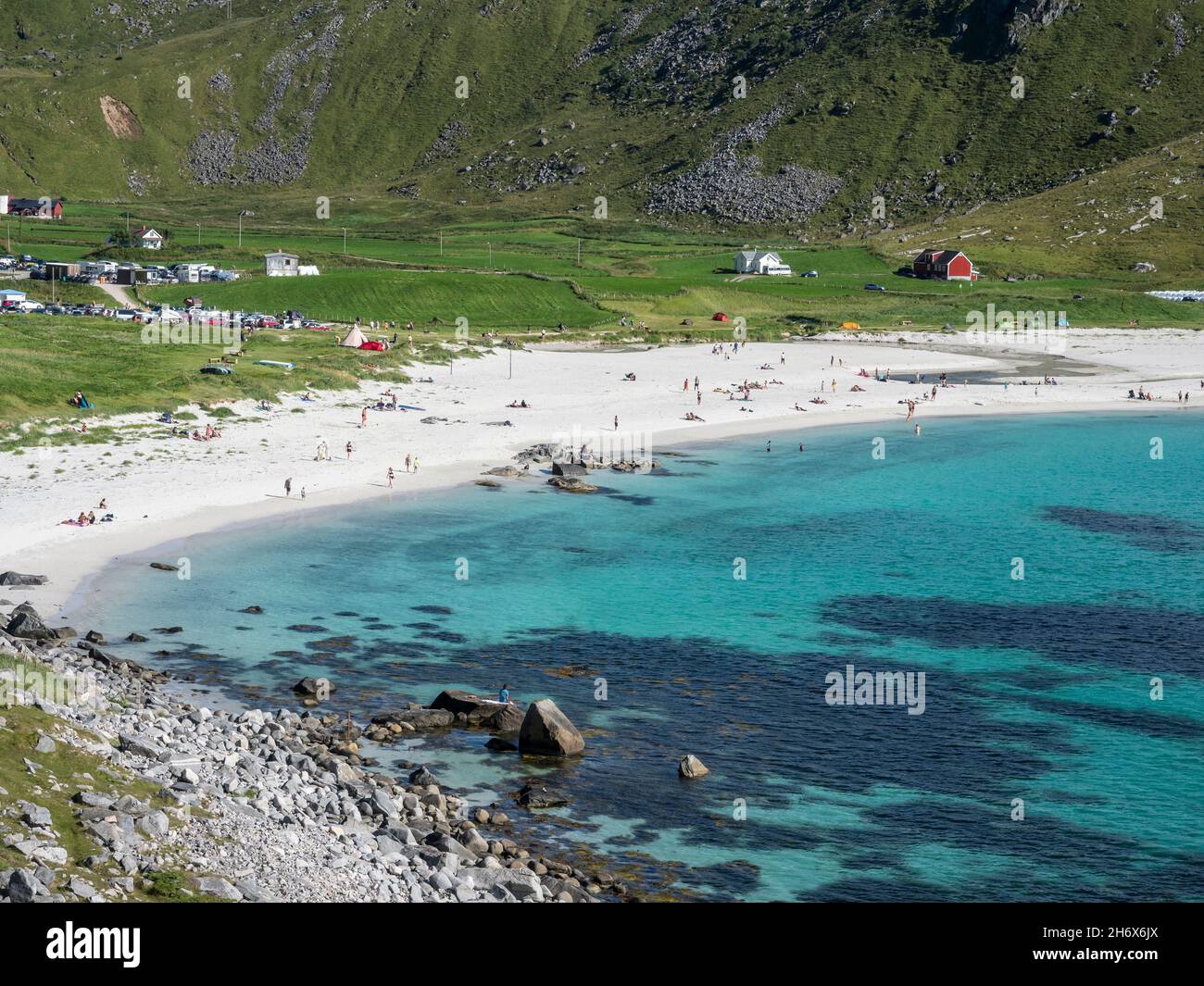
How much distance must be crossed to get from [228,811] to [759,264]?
15279cm

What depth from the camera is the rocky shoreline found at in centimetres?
2291

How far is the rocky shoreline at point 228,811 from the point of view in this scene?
22906mm

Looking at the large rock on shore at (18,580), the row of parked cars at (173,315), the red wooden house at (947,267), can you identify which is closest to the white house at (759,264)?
the red wooden house at (947,267)

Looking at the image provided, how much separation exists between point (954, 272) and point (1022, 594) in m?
126

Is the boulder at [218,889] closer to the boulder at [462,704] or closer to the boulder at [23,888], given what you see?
the boulder at [23,888]

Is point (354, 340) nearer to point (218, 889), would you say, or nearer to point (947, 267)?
point (218, 889)

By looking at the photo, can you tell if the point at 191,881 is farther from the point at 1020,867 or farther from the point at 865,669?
the point at 865,669

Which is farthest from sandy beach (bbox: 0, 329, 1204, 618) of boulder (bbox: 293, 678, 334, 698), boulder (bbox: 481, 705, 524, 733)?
boulder (bbox: 481, 705, 524, 733)

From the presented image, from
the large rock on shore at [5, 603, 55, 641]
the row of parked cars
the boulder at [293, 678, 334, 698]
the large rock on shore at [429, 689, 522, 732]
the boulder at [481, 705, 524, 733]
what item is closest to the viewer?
the boulder at [481, 705, 524, 733]

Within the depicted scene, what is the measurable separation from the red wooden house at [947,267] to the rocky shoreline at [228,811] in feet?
480

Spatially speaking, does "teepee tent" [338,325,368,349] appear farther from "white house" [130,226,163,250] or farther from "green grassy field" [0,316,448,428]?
"white house" [130,226,163,250]

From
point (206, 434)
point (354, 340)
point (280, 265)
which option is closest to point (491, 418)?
point (206, 434)

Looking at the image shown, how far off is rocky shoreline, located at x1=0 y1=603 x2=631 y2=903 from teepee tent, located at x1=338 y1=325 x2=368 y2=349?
72685 mm

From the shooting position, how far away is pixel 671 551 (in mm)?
56281
